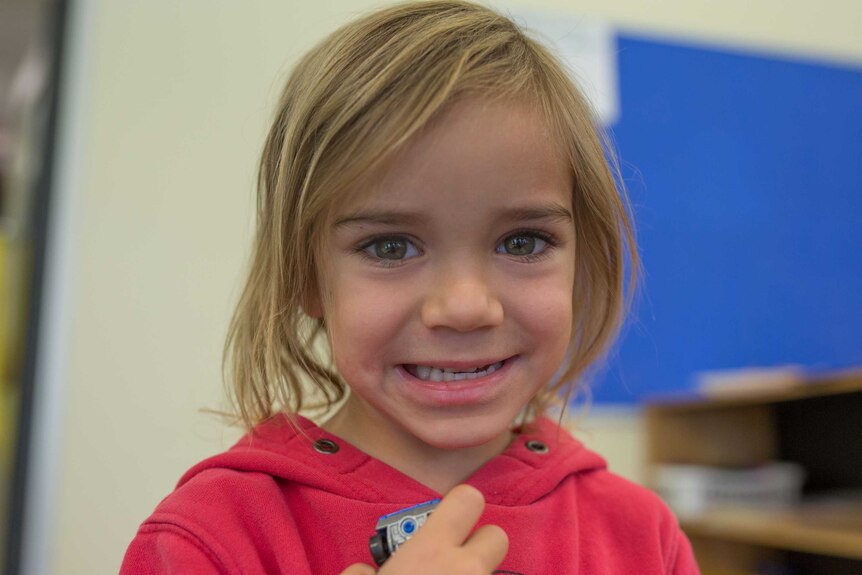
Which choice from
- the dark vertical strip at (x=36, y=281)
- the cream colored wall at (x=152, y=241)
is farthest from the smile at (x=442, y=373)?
the dark vertical strip at (x=36, y=281)

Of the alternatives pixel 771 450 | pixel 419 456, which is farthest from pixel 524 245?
pixel 771 450

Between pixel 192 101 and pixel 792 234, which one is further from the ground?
pixel 192 101

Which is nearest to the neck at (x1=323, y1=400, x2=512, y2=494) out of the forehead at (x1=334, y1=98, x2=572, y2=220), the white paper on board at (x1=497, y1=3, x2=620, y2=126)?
the forehead at (x1=334, y1=98, x2=572, y2=220)

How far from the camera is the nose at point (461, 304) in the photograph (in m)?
0.60

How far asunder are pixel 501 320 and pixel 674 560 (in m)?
0.32

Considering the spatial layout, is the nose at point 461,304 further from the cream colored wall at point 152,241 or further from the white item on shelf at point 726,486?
the white item on shelf at point 726,486

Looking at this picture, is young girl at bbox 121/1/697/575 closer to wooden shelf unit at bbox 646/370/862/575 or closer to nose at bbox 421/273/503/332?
nose at bbox 421/273/503/332

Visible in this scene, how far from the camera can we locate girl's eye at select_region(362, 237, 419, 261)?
633 mm

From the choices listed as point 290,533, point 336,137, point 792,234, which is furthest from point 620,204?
point 792,234

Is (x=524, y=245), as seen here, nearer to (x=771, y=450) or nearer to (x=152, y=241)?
(x=152, y=241)

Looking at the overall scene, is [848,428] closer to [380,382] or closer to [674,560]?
[674,560]

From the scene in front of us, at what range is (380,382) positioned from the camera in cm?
65

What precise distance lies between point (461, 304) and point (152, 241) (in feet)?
4.36

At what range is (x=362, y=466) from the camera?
0.70 meters
